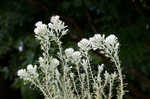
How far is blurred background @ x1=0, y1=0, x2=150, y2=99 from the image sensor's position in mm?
3090

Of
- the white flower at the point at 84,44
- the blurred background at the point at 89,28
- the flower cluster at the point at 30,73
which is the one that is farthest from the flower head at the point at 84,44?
the blurred background at the point at 89,28

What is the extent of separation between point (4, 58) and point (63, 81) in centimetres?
441

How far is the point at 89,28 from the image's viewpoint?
13.1ft

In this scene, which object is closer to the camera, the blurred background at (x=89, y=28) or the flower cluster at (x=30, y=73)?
the flower cluster at (x=30, y=73)

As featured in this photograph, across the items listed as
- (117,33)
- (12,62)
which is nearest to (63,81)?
(117,33)

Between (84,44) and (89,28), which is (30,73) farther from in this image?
(89,28)

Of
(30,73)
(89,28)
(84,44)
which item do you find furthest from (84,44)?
(89,28)

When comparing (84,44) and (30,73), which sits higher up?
(84,44)

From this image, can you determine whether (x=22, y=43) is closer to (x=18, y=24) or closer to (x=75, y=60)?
(x=18, y=24)

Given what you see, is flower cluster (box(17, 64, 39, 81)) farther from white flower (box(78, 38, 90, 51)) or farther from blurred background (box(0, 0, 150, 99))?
blurred background (box(0, 0, 150, 99))

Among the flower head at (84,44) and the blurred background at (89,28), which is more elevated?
the blurred background at (89,28)

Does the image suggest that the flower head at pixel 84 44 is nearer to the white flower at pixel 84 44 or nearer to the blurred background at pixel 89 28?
the white flower at pixel 84 44

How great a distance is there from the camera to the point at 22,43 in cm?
401

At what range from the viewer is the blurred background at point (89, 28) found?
3.09 meters
